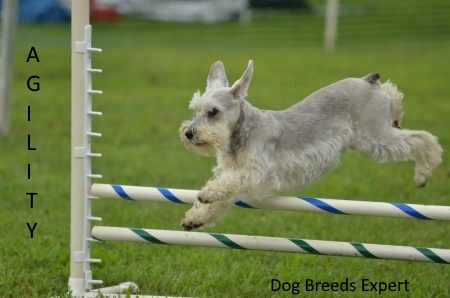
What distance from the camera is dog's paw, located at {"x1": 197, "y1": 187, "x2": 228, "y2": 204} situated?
183 inches

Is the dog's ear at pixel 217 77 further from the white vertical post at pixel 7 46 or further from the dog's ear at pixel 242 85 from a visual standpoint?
the white vertical post at pixel 7 46

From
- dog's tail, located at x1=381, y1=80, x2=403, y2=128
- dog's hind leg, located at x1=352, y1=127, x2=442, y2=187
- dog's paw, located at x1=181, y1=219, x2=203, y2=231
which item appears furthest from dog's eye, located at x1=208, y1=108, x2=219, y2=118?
dog's tail, located at x1=381, y1=80, x2=403, y2=128

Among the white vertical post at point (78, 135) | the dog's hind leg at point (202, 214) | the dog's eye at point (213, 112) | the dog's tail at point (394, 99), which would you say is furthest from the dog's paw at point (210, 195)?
the dog's tail at point (394, 99)

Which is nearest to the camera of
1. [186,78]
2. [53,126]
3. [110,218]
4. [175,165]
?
[110,218]

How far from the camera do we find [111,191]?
4.76 metres

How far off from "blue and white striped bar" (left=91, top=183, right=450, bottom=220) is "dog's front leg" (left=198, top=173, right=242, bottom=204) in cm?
6

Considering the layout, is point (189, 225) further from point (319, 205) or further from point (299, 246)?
point (319, 205)

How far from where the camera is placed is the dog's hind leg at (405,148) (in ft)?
17.3

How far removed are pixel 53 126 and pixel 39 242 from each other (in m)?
5.44

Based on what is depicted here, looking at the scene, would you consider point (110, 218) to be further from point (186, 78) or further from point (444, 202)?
point (186, 78)

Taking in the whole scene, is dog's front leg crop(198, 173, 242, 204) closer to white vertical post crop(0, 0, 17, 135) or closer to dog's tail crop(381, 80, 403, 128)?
dog's tail crop(381, 80, 403, 128)

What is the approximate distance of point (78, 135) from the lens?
488 centimetres

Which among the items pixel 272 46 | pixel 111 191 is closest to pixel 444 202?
pixel 111 191

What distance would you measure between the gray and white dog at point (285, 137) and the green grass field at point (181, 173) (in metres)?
0.71
